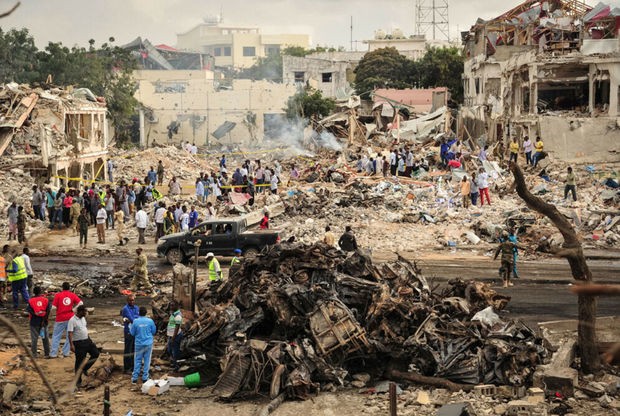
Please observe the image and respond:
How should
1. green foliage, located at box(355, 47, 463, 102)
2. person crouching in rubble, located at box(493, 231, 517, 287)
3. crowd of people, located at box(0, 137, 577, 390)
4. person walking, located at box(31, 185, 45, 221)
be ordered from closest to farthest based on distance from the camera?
crowd of people, located at box(0, 137, 577, 390) < person crouching in rubble, located at box(493, 231, 517, 287) < person walking, located at box(31, 185, 45, 221) < green foliage, located at box(355, 47, 463, 102)

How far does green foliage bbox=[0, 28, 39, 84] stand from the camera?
6062 centimetres

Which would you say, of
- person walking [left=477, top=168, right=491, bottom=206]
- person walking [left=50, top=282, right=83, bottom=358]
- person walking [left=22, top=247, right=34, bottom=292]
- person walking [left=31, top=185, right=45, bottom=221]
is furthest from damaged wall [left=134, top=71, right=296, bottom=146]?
person walking [left=50, top=282, right=83, bottom=358]

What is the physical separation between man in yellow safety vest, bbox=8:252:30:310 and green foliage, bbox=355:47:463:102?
50.5m

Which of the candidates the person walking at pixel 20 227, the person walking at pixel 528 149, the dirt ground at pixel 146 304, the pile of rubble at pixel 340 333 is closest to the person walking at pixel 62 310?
the dirt ground at pixel 146 304

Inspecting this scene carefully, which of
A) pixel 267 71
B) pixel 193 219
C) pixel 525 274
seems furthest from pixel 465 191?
pixel 267 71

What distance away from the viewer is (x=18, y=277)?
61.9 feet

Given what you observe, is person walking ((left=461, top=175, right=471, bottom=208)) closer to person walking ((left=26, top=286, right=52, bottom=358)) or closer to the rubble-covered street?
the rubble-covered street

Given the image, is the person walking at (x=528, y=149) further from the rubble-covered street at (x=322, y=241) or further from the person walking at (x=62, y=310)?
the person walking at (x=62, y=310)

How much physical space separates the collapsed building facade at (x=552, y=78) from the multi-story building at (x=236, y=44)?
99.5 m

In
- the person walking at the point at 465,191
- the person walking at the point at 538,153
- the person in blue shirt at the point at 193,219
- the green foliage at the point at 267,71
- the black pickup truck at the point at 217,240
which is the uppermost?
the green foliage at the point at 267,71

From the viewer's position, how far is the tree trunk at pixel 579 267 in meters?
12.4

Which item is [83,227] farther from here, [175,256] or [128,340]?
[128,340]

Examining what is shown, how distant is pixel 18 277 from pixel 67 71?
44807 mm

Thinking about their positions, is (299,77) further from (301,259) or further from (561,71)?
(301,259)
